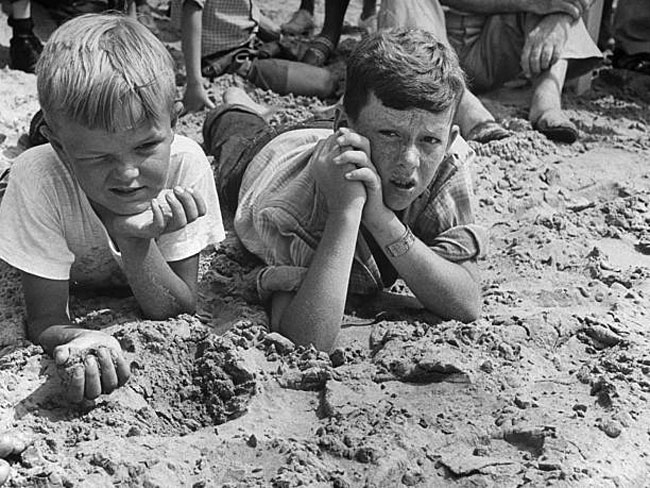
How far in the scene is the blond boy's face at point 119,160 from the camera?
2.61m

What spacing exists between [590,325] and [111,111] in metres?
1.56

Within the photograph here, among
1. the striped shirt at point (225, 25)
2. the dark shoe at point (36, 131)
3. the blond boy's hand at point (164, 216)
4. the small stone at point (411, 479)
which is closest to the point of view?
the small stone at point (411, 479)

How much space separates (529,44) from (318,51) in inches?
48.8

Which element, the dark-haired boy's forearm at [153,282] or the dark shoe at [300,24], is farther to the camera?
the dark shoe at [300,24]

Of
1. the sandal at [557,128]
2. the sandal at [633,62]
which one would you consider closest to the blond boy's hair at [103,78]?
the sandal at [557,128]

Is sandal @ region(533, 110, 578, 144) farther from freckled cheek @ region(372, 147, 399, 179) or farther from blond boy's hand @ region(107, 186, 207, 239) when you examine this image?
blond boy's hand @ region(107, 186, 207, 239)

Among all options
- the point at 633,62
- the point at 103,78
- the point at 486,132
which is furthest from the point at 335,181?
the point at 633,62

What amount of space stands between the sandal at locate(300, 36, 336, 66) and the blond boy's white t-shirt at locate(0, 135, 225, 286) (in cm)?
274

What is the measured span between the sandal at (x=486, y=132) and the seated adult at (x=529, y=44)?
0.93 ft

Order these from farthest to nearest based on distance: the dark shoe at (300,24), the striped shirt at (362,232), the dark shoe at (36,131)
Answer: the dark shoe at (300,24) < the dark shoe at (36,131) < the striped shirt at (362,232)

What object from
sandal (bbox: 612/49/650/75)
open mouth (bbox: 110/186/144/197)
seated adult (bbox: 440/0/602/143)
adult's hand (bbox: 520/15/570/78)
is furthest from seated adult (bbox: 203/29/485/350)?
sandal (bbox: 612/49/650/75)

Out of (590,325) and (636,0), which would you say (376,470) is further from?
(636,0)

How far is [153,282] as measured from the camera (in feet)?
9.35

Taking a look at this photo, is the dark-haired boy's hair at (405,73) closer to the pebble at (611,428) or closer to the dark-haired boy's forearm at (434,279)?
the dark-haired boy's forearm at (434,279)
